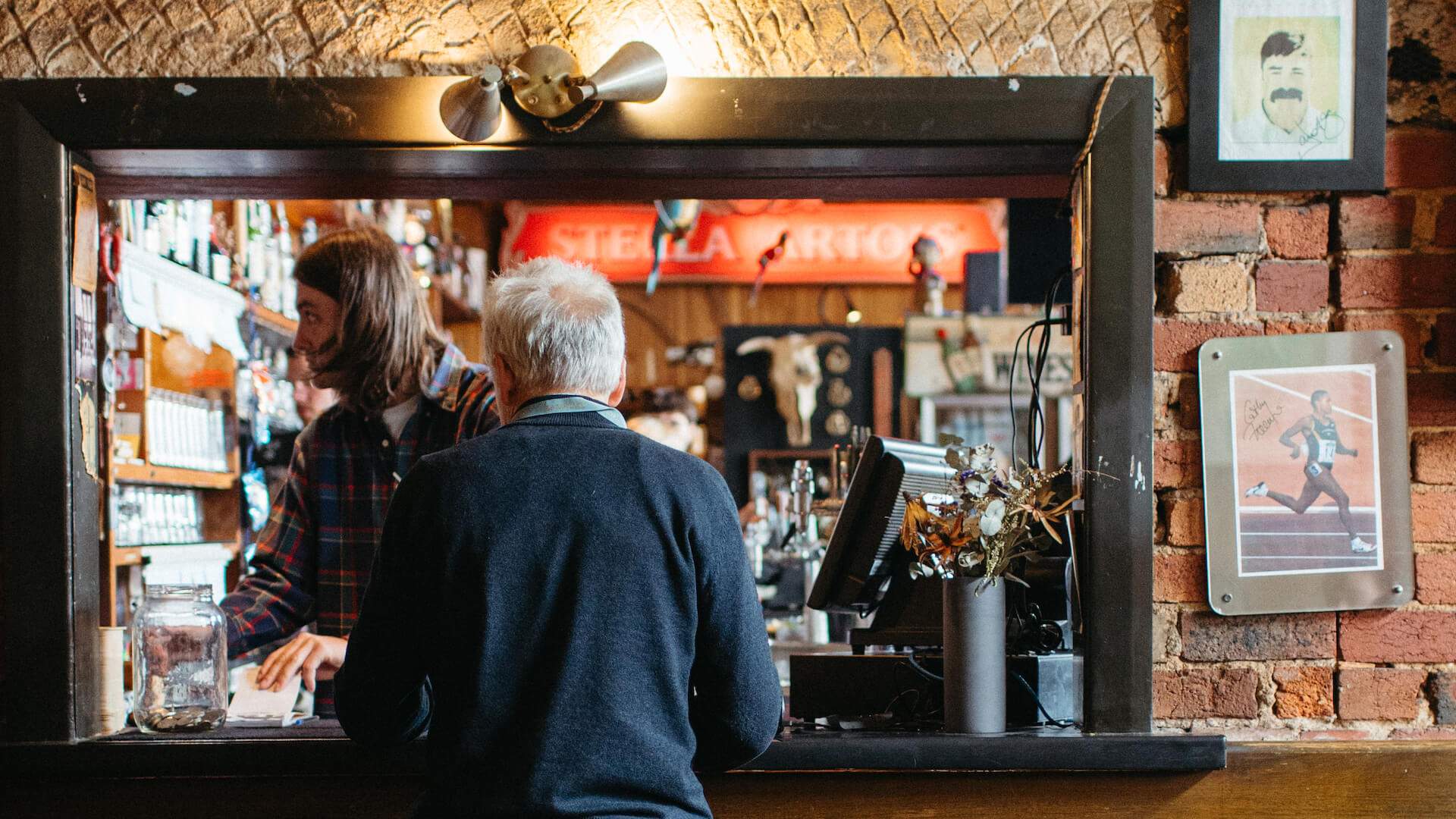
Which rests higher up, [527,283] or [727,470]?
[527,283]

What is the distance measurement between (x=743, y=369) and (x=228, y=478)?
276 cm

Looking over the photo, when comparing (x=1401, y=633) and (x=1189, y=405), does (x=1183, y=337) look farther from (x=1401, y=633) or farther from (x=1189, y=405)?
(x=1401, y=633)

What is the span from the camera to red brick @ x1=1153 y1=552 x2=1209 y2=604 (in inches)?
75.5

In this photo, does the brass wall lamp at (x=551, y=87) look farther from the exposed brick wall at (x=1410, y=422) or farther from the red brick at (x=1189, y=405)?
the red brick at (x=1189, y=405)

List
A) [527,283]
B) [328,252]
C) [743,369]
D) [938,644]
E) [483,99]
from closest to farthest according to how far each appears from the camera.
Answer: [527,283] < [483,99] < [938,644] < [328,252] < [743,369]

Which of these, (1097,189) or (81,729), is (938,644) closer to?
(1097,189)

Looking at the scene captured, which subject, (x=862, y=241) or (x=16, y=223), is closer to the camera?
(x=16, y=223)

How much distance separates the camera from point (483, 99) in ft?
5.87

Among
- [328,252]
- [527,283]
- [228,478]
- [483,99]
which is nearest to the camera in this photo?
[527,283]

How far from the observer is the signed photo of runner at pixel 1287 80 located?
1.91 meters

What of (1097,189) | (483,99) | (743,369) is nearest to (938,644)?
(1097,189)

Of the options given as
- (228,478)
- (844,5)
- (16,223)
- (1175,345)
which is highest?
(844,5)

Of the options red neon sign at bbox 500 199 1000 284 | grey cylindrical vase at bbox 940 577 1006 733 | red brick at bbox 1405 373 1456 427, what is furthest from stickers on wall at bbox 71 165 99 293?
red neon sign at bbox 500 199 1000 284

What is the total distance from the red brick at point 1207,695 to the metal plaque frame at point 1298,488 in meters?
0.10
